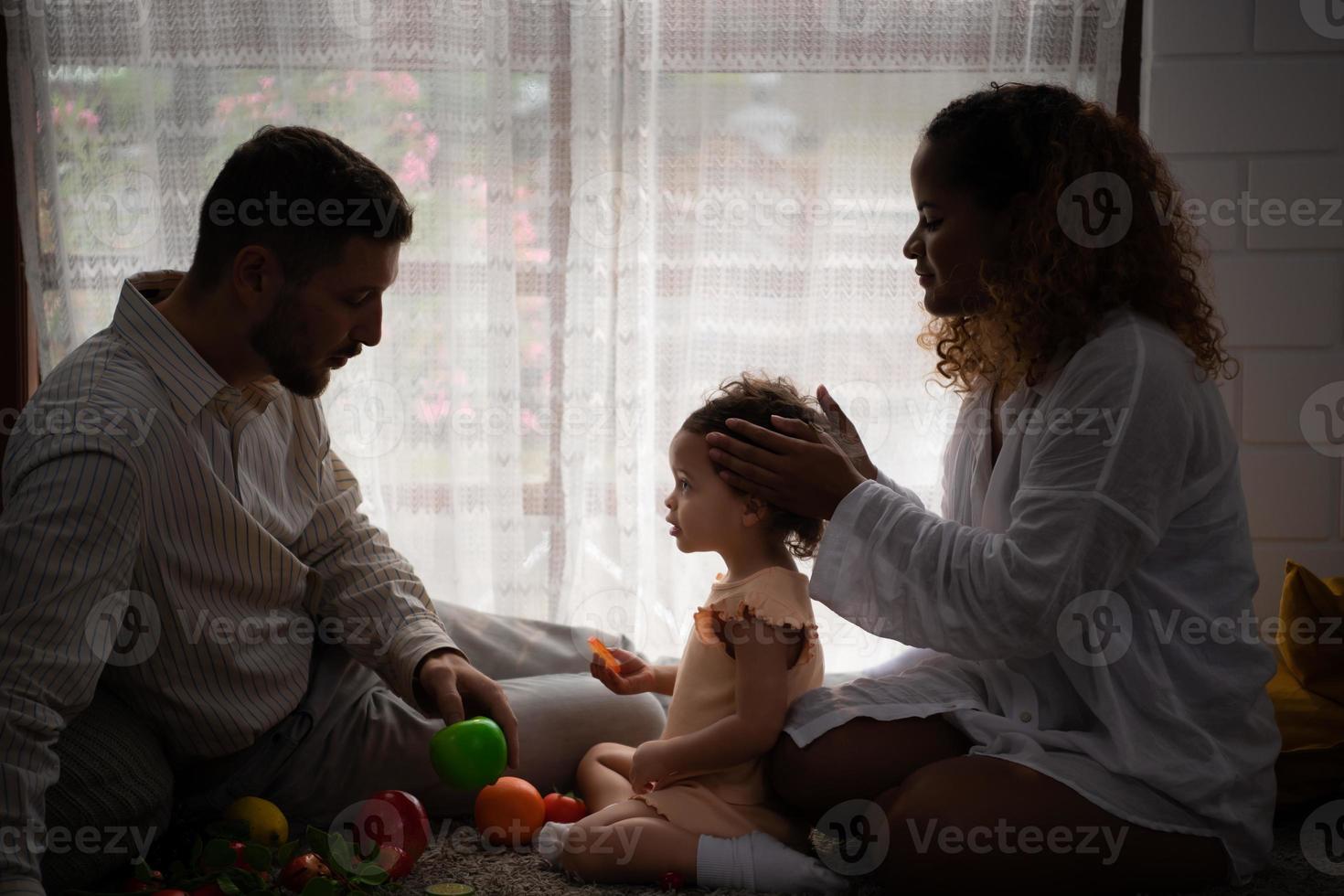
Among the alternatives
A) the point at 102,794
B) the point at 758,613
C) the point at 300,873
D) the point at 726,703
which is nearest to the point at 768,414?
the point at 758,613

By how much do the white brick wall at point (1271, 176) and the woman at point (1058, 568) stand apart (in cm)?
82

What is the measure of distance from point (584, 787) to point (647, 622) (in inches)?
27.6

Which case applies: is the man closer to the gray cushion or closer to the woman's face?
the gray cushion

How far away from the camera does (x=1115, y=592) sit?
1.21 meters

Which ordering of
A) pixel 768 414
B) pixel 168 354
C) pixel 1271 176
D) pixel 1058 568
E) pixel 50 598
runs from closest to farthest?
1. pixel 50 598
2. pixel 1058 568
3. pixel 168 354
4. pixel 768 414
5. pixel 1271 176

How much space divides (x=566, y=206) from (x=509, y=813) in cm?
120

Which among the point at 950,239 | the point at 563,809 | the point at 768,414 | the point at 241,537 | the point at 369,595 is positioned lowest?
the point at 563,809

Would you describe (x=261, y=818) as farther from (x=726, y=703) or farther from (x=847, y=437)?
(x=847, y=437)

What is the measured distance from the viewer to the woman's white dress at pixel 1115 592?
1.17m

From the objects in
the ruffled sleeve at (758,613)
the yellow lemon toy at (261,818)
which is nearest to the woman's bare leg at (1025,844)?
the ruffled sleeve at (758,613)

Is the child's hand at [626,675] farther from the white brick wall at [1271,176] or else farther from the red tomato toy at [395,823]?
the white brick wall at [1271,176]

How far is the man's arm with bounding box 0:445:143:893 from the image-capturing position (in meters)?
0.97

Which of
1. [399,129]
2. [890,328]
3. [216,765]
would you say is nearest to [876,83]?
[890,328]

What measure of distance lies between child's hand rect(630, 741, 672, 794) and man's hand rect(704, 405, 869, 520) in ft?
1.02
